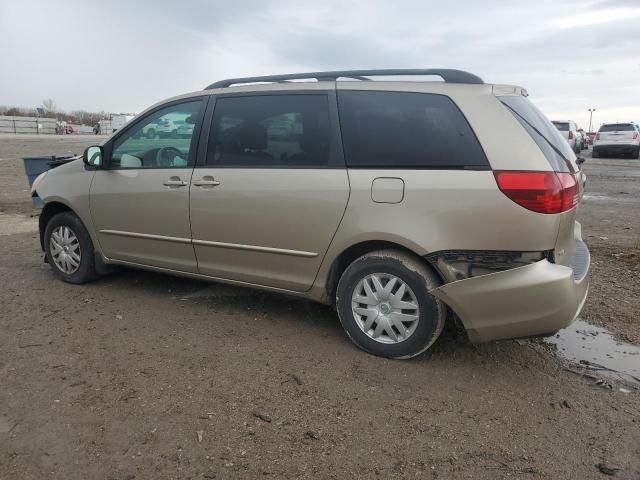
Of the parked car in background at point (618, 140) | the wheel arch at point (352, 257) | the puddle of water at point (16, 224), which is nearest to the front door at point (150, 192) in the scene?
the wheel arch at point (352, 257)

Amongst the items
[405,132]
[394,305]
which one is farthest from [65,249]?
[405,132]

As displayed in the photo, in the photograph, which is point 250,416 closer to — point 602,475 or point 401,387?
point 401,387

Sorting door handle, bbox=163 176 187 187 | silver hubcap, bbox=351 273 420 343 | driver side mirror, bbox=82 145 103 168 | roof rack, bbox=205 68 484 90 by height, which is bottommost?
silver hubcap, bbox=351 273 420 343

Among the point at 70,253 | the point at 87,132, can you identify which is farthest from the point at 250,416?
the point at 87,132

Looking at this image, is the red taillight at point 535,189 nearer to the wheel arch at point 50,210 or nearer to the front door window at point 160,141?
the front door window at point 160,141

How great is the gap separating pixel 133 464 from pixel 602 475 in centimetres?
216

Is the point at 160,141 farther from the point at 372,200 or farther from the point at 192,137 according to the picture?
the point at 372,200

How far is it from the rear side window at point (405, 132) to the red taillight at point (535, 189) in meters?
0.18

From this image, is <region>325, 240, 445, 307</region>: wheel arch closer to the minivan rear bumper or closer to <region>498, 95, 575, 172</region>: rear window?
the minivan rear bumper

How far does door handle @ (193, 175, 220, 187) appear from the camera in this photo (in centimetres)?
404

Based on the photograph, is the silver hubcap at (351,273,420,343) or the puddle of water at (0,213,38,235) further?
the puddle of water at (0,213,38,235)

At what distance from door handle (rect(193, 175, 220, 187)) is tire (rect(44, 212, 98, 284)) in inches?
59.0

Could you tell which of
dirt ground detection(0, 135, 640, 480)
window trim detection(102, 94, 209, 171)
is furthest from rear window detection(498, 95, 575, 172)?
window trim detection(102, 94, 209, 171)

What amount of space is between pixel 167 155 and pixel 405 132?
2.06 m
